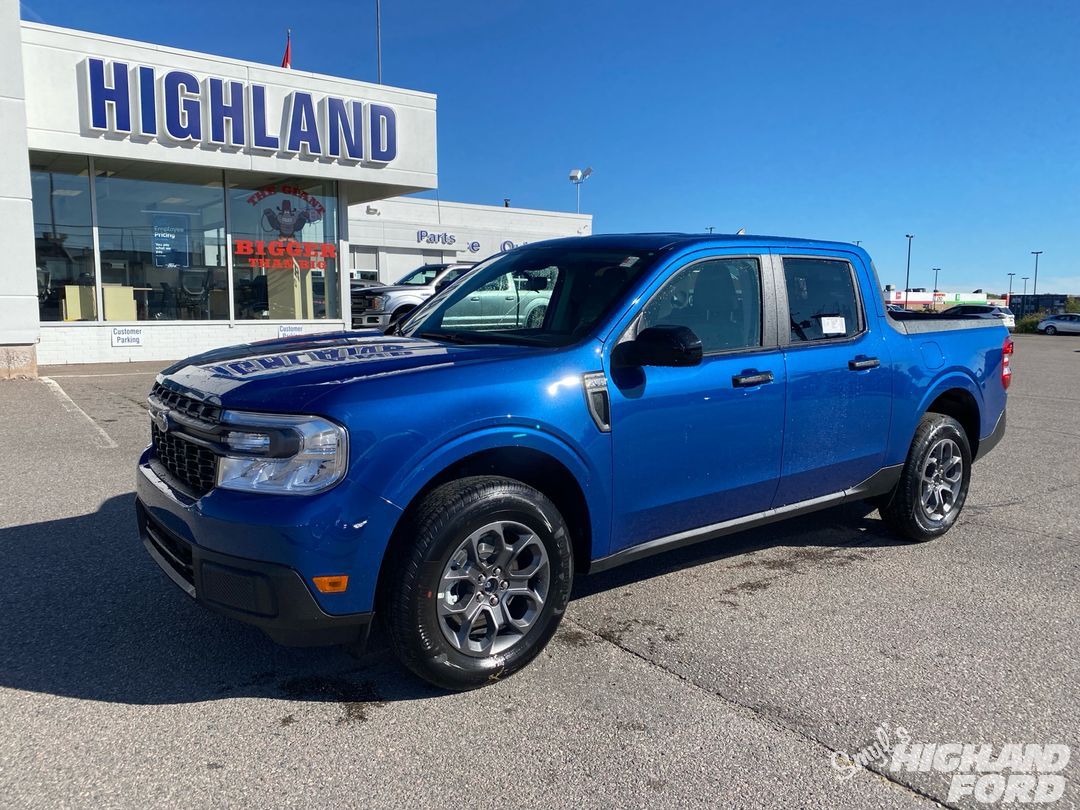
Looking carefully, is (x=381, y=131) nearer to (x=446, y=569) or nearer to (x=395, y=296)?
(x=395, y=296)

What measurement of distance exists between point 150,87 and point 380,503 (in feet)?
45.3

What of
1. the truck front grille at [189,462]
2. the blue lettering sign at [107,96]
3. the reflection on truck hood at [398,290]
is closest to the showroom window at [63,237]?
the blue lettering sign at [107,96]

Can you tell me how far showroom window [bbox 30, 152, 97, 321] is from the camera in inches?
561

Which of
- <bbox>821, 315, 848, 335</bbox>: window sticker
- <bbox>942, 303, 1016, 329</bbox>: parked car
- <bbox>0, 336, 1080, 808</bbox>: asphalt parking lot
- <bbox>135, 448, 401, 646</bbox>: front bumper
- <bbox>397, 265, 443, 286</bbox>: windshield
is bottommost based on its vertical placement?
<bbox>0, 336, 1080, 808</bbox>: asphalt parking lot

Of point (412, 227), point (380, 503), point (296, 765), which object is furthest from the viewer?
point (412, 227)

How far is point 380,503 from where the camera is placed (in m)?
2.99

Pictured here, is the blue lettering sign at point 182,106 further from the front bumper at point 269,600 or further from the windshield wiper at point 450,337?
the front bumper at point 269,600

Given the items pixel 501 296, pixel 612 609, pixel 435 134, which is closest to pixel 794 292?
pixel 501 296

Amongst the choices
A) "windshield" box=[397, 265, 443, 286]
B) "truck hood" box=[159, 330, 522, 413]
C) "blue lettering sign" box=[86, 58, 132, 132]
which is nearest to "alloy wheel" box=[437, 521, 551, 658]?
"truck hood" box=[159, 330, 522, 413]

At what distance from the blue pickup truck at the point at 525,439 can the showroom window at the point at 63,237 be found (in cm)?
1227

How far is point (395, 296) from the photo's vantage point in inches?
814

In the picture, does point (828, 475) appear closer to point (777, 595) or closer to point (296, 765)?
point (777, 595)

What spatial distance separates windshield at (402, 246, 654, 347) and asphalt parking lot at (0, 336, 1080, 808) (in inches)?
55.2

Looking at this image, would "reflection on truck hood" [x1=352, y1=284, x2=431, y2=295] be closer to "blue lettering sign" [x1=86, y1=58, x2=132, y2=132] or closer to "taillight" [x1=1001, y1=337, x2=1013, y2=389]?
"blue lettering sign" [x1=86, y1=58, x2=132, y2=132]
